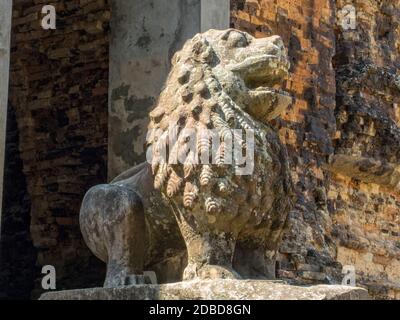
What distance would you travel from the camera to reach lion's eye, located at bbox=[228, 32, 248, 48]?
5.20m

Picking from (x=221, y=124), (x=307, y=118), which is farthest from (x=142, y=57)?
(x=307, y=118)

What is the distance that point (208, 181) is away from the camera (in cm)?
486

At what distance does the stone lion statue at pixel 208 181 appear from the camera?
4.91 meters

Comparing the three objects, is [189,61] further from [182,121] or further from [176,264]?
[176,264]

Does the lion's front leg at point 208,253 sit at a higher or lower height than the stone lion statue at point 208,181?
lower

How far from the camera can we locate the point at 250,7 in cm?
912

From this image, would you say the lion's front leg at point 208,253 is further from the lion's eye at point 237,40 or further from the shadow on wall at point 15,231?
the shadow on wall at point 15,231

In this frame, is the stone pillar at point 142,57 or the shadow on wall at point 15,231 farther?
the shadow on wall at point 15,231

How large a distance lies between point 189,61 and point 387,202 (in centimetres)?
613

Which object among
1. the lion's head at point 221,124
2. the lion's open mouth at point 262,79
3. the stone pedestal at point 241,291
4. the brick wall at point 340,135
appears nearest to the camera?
the stone pedestal at point 241,291

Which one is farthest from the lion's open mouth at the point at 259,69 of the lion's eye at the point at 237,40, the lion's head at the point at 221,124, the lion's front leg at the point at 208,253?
the lion's front leg at the point at 208,253

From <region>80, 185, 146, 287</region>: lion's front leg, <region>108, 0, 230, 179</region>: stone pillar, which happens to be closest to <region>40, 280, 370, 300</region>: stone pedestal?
<region>80, 185, 146, 287</region>: lion's front leg

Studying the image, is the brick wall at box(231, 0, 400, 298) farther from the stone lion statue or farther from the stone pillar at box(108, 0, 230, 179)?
the stone lion statue

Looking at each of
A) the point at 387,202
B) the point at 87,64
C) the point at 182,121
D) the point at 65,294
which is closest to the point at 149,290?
the point at 65,294
